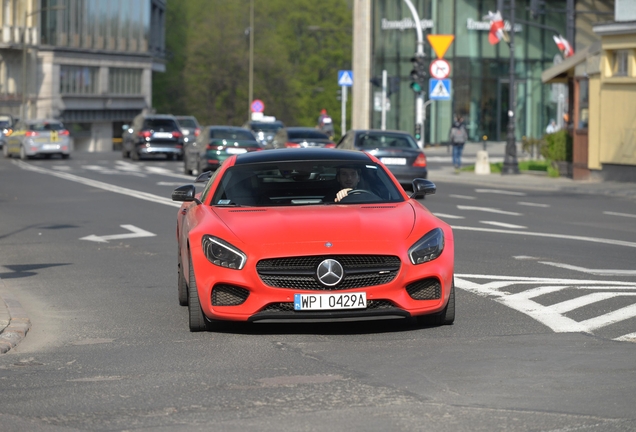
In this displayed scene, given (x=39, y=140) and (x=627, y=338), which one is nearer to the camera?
(x=627, y=338)

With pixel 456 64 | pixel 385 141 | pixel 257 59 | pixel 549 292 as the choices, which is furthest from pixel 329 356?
pixel 257 59

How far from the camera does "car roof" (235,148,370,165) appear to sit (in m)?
10.4

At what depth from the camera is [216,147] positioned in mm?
35656

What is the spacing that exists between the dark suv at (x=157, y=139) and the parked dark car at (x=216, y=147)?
39.0 ft

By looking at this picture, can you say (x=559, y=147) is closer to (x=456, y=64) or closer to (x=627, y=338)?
(x=627, y=338)

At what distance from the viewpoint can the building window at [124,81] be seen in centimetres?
10419

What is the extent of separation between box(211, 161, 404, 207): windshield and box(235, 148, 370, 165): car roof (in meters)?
0.07

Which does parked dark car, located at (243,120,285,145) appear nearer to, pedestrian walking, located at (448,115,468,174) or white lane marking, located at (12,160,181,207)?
white lane marking, located at (12,160,181,207)

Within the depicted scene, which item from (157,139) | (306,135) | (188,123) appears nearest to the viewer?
(306,135)

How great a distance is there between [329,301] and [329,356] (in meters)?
0.65

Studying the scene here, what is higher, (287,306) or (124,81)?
(124,81)

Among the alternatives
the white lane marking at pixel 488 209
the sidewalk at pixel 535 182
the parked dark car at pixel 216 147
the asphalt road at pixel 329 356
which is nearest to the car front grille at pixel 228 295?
the asphalt road at pixel 329 356

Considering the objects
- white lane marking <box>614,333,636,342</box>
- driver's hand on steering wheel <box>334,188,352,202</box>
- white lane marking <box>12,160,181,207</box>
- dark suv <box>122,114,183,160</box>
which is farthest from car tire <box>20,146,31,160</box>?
white lane marking <box>614,333,636,342</box>

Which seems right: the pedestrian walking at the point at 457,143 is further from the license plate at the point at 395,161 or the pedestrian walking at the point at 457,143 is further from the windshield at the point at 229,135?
the license plate at the point at 395,161
